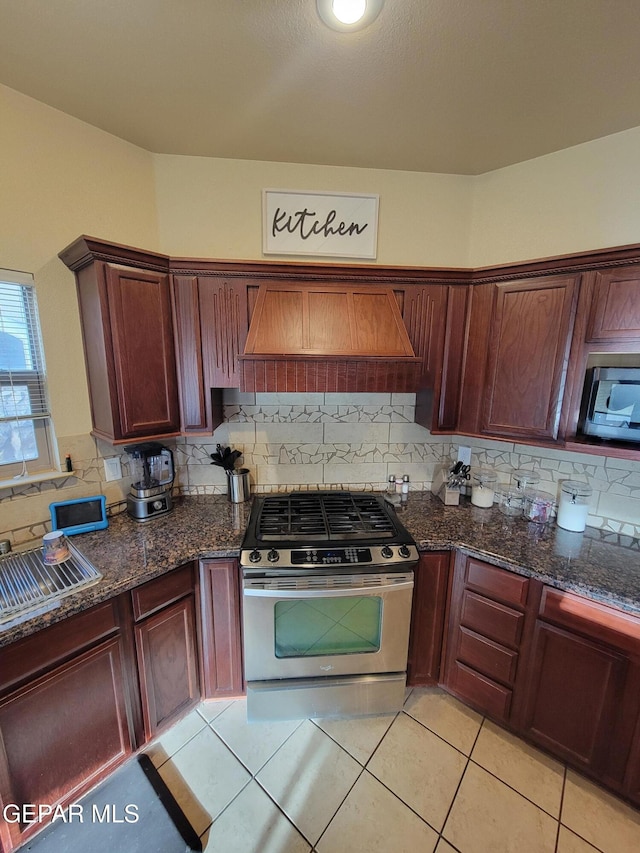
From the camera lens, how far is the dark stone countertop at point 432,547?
1.35 meters

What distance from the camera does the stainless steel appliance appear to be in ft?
5.26

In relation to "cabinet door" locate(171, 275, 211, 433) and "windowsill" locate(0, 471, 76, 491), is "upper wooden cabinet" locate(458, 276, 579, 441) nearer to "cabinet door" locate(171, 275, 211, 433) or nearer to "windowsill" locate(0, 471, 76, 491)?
"cabinet door" locate(171, 275, 211, 433)

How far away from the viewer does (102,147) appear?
5.53 feet

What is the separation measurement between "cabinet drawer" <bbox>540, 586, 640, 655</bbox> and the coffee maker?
Result: 200 centimetres

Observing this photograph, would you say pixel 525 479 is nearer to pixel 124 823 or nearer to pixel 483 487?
pixel 483 487

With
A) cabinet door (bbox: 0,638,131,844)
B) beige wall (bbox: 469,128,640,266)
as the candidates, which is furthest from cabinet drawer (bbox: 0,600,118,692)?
beige wall (bbox: 469,128,640,266)

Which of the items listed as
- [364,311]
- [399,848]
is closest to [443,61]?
[364,311]

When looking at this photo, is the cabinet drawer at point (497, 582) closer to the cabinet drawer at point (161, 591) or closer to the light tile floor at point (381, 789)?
the light tile floor at point (381, 789)

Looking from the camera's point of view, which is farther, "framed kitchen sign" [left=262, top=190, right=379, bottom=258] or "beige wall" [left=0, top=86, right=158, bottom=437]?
"framed kitchen sign" [left=262, top=190, right=379, bottom=258]

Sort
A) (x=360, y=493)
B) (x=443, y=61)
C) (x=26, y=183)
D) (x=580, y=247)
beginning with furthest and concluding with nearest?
(x=360, y=493) → (x=580, y=247) → (x=26, y=183) → (x=443, y=61)

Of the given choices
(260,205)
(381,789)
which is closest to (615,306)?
(260,205)

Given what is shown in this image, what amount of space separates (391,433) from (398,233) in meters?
1.26

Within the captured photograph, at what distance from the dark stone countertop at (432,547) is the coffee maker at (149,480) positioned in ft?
0.22

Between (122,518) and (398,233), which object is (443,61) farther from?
(122,518)
